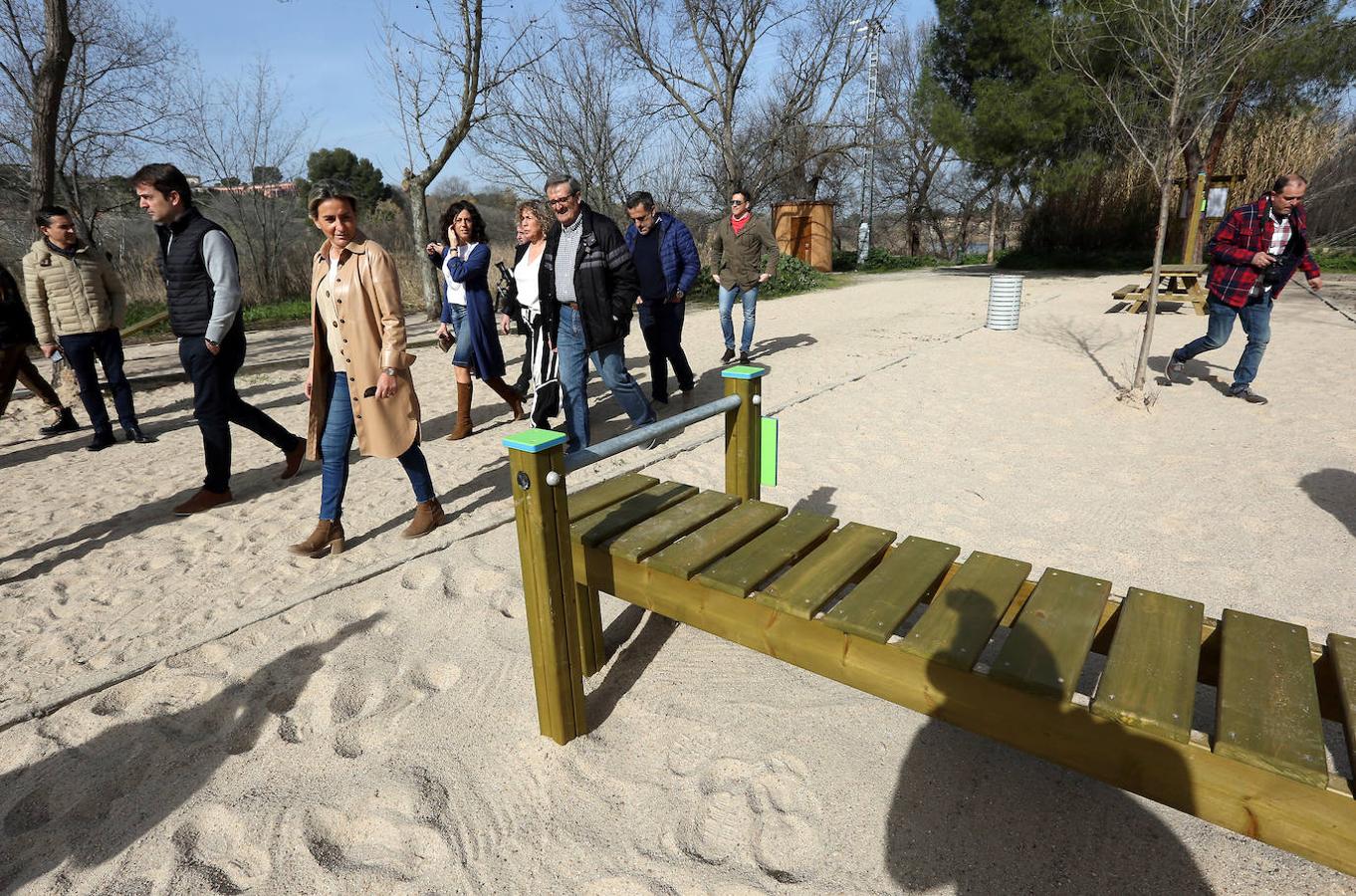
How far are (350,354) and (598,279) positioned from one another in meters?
1.56

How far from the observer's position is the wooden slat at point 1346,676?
1.46 meters

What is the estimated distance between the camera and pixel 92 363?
5.69m

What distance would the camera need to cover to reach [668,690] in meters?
2.54

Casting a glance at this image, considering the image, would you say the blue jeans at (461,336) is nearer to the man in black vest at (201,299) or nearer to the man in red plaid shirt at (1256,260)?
the man in black vest at (201,299)

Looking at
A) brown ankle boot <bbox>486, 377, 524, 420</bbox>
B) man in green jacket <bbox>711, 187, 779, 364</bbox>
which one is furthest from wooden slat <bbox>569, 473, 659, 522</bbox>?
man in green jacket <bbox>711, 187, 779, 364</bbox>

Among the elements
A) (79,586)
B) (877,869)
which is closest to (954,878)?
(877,869)

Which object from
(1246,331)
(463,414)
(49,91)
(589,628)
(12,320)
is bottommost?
(589,628)

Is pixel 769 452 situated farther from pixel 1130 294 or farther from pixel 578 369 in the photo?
pixel 1130 294

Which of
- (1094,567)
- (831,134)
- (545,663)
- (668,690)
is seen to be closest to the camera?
(545,663)

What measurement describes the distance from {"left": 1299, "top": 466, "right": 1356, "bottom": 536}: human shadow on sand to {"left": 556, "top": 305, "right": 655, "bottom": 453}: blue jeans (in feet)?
13.1

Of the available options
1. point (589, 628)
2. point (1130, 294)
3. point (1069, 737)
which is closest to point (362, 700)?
point (589, 628)

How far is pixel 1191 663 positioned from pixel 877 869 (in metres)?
0.91

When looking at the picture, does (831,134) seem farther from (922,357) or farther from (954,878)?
(954,878)

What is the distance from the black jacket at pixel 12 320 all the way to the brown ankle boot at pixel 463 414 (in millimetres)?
3380
